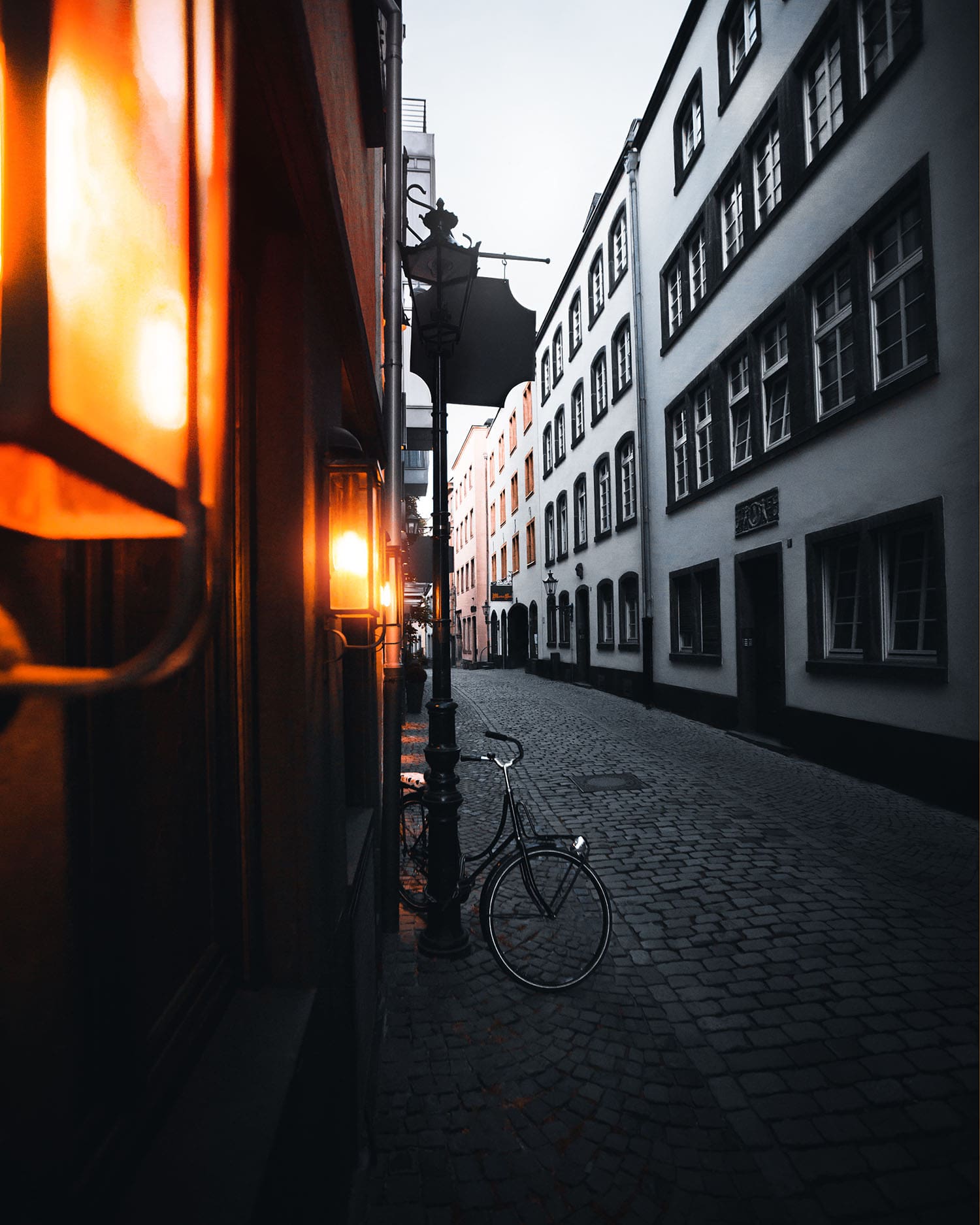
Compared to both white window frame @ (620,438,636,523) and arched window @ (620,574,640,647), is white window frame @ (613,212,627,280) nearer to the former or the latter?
white window frame @ (620,438,636,523)

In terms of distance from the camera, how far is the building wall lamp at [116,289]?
374mm

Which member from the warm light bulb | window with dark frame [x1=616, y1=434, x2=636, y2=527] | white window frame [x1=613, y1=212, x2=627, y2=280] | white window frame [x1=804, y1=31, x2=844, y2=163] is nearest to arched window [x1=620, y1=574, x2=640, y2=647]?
window with dark frame [x1=616, y1=434, x2=636, y2=527]

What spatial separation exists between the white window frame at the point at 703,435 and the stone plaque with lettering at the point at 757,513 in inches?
55.7

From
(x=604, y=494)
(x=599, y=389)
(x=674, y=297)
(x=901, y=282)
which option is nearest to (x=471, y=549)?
(x=599, y=389)

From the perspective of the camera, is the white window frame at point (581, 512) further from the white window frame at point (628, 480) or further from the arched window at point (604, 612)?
the white window frame at point (628, 480)

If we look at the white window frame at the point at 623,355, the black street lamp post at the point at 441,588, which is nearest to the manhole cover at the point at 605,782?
the black street lamp post at the point at 441,588

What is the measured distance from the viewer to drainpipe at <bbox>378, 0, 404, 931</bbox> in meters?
3.86

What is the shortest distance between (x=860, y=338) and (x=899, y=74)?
2.55 meters

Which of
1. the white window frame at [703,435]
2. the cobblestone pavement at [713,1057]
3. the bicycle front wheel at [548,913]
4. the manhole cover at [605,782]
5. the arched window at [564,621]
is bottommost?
the cobblestone pavement at [713,1057]

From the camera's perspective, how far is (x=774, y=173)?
9.69m

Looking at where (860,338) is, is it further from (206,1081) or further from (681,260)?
(206,1081)

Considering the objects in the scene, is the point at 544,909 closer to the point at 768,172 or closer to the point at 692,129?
the point at 768,172

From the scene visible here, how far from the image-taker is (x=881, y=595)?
7.55 metres

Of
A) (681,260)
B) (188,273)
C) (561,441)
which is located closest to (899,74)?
(681,260)
